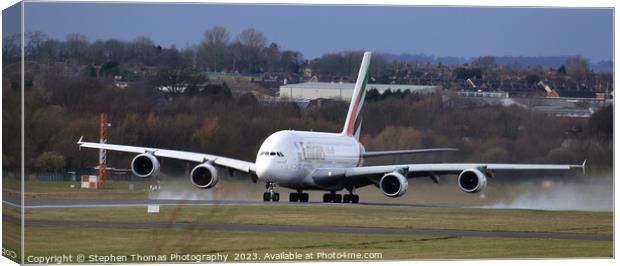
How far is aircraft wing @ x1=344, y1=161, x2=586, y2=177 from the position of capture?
140ft

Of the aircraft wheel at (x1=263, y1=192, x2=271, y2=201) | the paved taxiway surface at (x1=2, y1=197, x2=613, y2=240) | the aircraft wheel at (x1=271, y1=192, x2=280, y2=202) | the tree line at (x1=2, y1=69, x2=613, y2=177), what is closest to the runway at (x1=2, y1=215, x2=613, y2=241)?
the paved taxiway surface at (x1=2, y1=197, x2=613, y2=240)

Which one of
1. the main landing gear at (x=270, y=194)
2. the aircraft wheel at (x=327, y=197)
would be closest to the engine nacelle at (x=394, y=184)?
the main landing gear at (x=270, y=194)

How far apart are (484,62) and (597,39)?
3.45m

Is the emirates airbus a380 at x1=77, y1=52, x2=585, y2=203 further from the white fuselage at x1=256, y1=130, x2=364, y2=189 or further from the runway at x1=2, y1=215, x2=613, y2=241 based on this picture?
the runway at x1=2, y1=215, x2=613, y2=241

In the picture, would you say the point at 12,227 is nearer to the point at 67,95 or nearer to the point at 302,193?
the point at 67,95

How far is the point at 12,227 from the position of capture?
34.0 meters

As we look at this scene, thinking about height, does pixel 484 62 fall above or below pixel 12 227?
above

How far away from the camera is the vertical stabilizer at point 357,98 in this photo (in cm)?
4266

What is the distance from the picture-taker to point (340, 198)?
50.4 m

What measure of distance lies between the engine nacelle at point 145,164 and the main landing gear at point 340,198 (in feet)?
22.1

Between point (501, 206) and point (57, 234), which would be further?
point (501, 206)

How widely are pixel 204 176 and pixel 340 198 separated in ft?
24.6

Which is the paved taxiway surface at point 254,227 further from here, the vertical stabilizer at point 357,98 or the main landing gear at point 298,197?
the main landing gear at point 298,197

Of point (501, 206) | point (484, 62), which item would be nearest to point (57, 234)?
point (484, 62)
